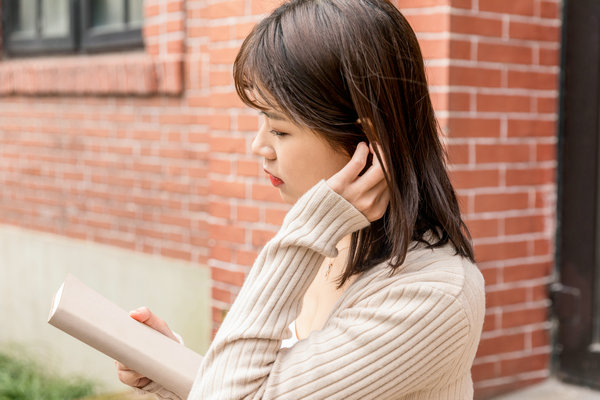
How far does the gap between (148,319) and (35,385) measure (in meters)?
3.14

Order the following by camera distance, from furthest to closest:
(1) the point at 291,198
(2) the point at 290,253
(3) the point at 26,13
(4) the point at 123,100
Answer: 1. (3) the point at 26,13
2. (4) the point at 123,100
3. (1) the point at 291,198
4. (2) the point at 290,253

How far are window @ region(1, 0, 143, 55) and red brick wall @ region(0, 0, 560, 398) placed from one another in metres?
0.10

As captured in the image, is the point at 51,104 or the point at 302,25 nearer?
the point at 302,25

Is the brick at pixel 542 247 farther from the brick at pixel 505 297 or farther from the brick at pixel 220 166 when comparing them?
the brick at pixel 220 166

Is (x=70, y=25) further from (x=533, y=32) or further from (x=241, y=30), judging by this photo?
(x=533, y=32)

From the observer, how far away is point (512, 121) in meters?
2.87

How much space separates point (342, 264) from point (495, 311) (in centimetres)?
135

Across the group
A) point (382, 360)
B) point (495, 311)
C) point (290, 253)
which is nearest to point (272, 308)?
point (290, 253)

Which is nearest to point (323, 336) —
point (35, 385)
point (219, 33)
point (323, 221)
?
point (323, 221)

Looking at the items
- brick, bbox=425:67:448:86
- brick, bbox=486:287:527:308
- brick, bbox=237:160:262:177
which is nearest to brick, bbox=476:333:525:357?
brick, bbox=486:287:527:308

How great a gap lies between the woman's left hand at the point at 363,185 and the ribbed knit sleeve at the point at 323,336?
0.7 inches

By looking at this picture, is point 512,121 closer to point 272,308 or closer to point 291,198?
point 291,198

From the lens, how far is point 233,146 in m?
3.25

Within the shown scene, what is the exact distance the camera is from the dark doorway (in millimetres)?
2959
